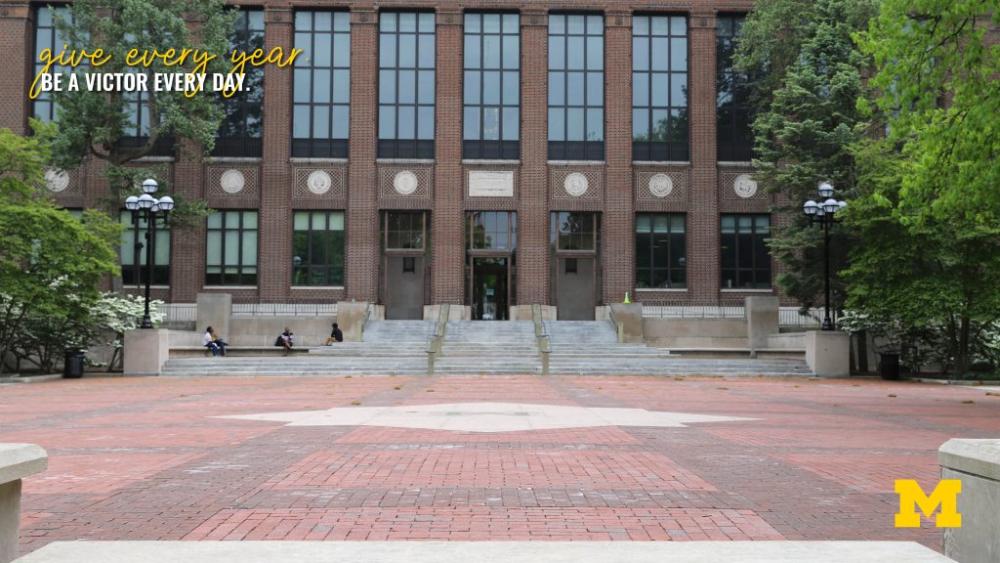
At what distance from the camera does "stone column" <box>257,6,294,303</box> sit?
1747 inches

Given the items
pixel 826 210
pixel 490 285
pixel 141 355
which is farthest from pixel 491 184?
pixel 826 210

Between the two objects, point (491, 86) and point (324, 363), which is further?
point (491, 86)

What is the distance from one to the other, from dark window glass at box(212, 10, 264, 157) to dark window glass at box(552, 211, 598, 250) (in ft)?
49.0

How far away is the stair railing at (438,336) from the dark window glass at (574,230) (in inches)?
257

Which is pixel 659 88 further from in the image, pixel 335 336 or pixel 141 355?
pixel 141 355

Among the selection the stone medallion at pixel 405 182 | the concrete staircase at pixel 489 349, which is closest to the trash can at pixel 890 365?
the concrete staircase at pixel 489 349

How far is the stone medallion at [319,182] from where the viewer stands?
44.9 metres

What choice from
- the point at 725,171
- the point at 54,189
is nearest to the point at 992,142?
the point at 725,171

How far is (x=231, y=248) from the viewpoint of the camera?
147 feet

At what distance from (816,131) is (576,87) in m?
15.7

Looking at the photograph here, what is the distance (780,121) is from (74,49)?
29759mm

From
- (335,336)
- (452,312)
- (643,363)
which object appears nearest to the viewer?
(643,363)

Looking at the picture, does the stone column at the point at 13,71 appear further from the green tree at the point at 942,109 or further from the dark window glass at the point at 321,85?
the green tree at the point at 942,109

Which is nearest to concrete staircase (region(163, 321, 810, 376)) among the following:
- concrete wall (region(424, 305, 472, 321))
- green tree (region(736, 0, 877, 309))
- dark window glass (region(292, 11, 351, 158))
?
green tree (region(736, 0, 877, 309))
